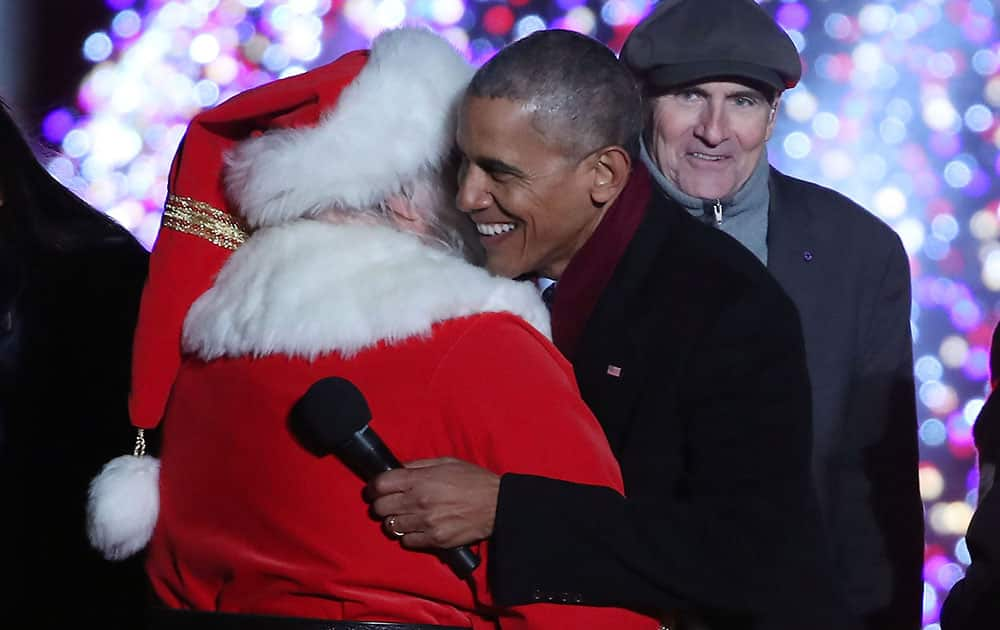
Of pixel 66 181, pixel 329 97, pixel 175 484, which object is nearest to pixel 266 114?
pixel 329 97

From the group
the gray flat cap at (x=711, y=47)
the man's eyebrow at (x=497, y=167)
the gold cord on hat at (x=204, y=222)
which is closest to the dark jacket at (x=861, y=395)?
the gray flat cap at (x=711, y=47)

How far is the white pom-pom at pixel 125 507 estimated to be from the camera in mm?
1860

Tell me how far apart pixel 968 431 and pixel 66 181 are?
2561mm

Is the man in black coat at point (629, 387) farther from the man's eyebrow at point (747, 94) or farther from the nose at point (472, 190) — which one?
the man's eyebrow at point (747, 94)

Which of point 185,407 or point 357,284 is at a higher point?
point 357,284

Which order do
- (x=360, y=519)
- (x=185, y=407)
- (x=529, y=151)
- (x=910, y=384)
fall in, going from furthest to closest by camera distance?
(x=910, y=384) → (x=529, y=151) → (x=185, y=407) → (x=360, y=519)

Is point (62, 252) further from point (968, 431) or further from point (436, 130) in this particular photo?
point (968, 431)

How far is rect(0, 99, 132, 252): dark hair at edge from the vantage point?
2410 mm

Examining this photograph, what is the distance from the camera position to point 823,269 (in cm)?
271

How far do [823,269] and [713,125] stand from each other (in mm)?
341

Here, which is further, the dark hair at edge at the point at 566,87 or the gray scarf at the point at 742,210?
the gray scarf at the point at 742,210

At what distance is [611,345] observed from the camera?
1.96 meters

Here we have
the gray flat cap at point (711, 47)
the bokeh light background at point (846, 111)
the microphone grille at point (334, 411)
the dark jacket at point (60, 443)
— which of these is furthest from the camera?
the bokeh light background at point (846, 111)

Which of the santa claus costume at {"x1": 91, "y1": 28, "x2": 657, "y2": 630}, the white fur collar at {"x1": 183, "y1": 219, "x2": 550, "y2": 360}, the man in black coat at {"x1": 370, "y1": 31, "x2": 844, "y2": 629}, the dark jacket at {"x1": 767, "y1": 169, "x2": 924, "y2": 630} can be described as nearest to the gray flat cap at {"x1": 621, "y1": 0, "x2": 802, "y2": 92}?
the dark jacket at {"x1": 767, "y1": 169, "x2": 924, "y2": 630}
